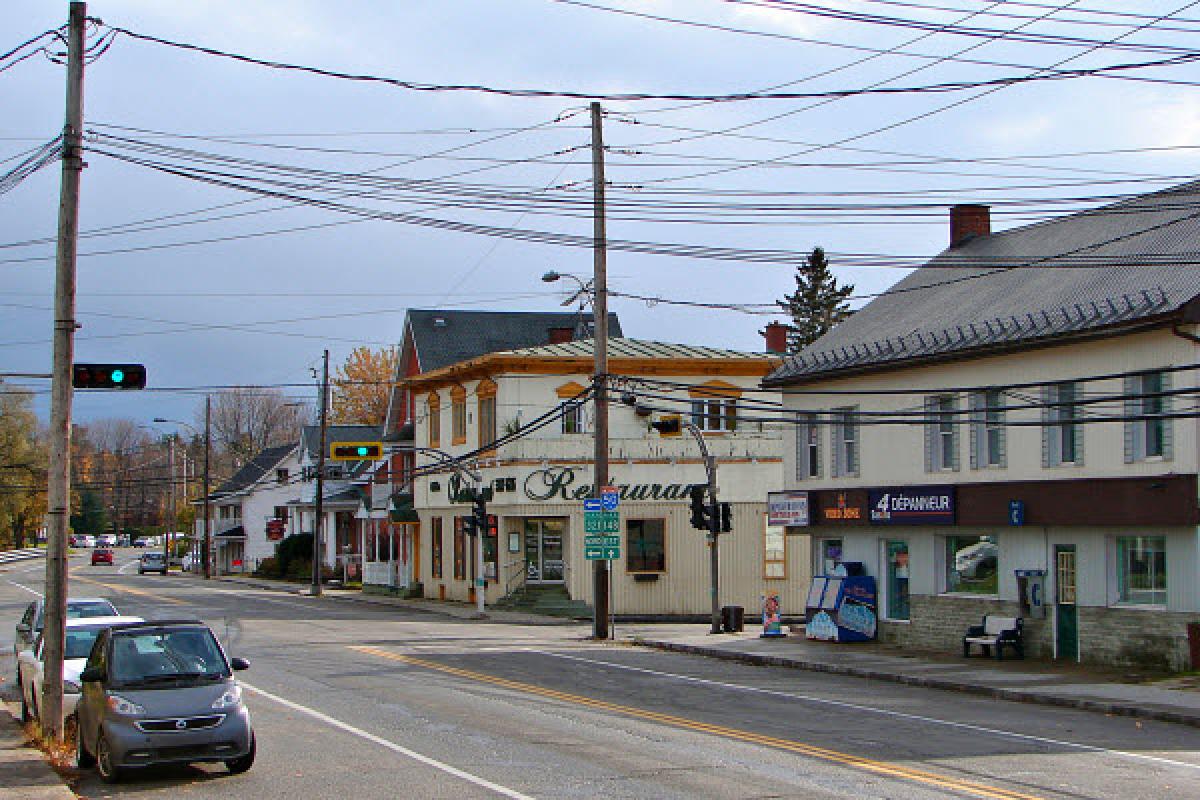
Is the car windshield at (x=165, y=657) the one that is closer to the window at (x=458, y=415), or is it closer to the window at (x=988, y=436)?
the window at (x=988, y=436)

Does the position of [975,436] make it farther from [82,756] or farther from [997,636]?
[82,756]

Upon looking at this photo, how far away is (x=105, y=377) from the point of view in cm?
1809

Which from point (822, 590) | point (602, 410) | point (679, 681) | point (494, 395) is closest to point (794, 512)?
point (822, 590)

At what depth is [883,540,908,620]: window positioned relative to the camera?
111 ft

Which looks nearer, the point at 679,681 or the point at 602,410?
the point at 679,681

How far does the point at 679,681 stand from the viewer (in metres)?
25.8

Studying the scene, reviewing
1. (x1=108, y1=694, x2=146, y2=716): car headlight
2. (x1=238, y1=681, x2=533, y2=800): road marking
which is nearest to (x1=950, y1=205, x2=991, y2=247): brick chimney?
(x1=238, y1=681, x2=533, y2=800): road marking

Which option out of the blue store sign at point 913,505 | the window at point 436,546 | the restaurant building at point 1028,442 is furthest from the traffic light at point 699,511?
the window at point 436,546

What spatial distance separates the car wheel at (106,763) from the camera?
14.7 m

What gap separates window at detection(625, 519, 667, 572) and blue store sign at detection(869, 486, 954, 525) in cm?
1508

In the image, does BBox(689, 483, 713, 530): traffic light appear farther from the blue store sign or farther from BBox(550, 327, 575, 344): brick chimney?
BBox(550, 327, 575, 344): brick chimney

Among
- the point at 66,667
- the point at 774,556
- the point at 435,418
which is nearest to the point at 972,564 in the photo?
the point at 774,556

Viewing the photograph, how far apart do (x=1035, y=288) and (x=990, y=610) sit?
23.3ft

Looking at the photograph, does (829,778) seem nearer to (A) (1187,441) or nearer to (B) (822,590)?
(A) (1187,441)
